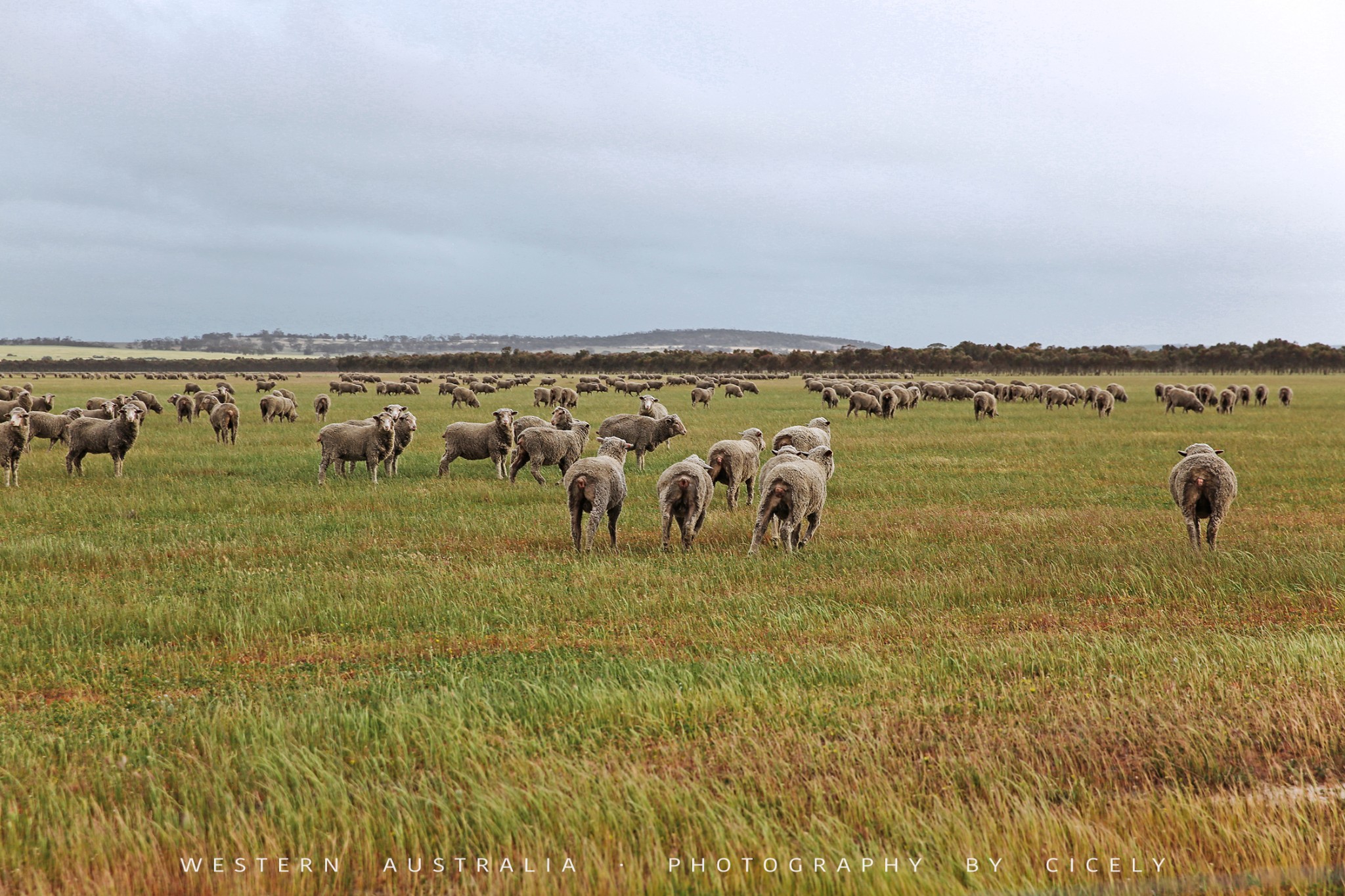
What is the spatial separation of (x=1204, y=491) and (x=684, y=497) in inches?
255

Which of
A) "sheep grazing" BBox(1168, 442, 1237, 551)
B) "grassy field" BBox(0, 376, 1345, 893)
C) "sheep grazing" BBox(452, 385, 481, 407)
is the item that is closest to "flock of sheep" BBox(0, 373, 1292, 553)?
"sheep grazing" BBox(1168, 442, 1237, 551)

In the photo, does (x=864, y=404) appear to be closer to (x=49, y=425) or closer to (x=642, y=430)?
(x=642, y=430)

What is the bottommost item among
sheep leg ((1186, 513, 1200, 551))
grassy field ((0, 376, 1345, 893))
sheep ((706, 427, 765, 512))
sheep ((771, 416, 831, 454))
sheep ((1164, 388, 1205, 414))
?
grassy field ((0, 376, 1345, 893))

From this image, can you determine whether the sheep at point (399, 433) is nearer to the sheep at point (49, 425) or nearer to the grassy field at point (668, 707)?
the grassy field at point (668, 707)

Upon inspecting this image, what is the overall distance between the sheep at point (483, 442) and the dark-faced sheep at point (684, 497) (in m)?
8.07

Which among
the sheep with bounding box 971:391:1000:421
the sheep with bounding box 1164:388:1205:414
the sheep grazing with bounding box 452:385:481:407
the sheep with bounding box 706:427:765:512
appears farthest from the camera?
the sheep grazing with bounding box 452:385:481:407

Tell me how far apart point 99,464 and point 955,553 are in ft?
66.4

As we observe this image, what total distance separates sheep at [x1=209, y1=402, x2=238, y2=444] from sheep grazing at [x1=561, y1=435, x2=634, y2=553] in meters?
18.4

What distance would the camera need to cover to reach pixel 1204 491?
10.5 metres

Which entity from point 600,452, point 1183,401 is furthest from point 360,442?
point 1183,401

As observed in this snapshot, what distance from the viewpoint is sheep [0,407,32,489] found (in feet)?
56.3

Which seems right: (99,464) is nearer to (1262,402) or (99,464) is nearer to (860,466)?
(860,466)

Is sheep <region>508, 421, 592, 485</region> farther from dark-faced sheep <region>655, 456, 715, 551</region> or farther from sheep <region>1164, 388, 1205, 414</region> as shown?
sheep <region>1164, 388, 1205, 414</region>

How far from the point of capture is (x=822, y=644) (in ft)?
22.6
